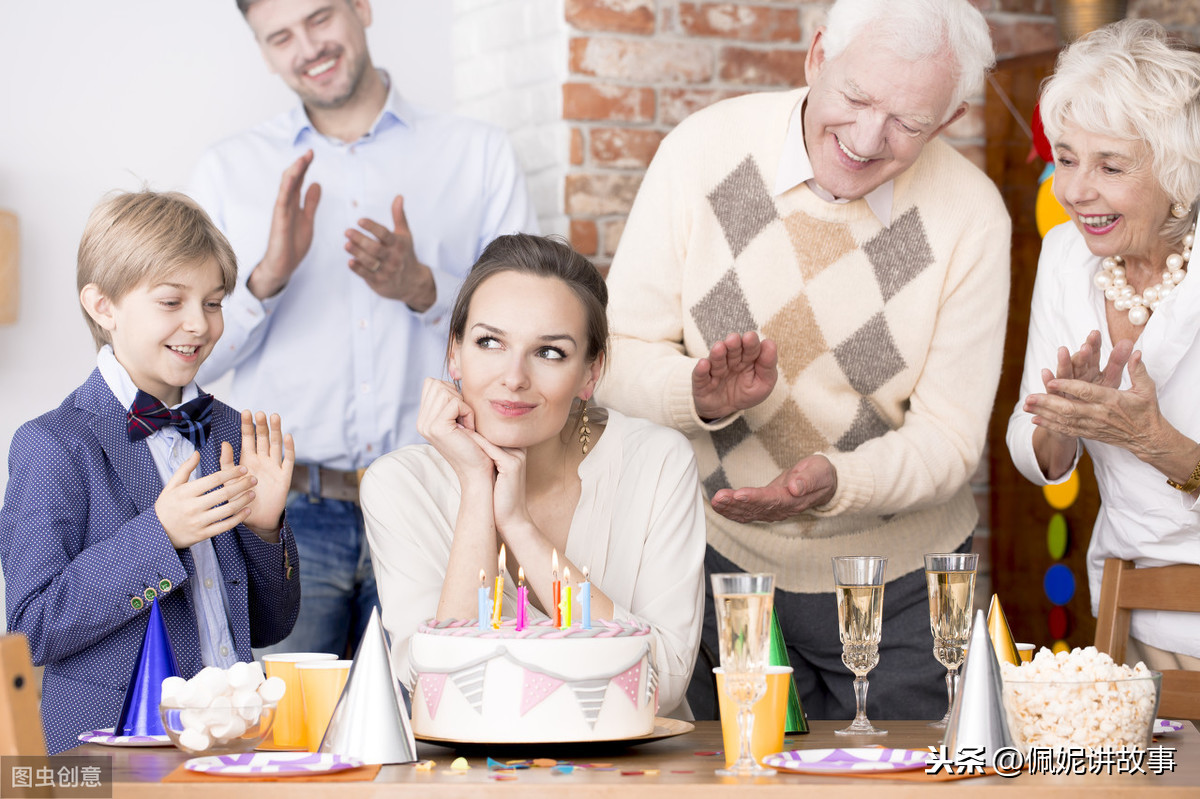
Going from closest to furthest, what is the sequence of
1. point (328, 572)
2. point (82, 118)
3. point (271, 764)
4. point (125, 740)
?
1. point (271, 764)
2. point (125, 740)
3. point (328, 572)
4. point (82, 118)

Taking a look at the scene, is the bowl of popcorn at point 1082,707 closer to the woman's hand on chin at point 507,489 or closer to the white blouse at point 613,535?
the white blouse at point 613,535

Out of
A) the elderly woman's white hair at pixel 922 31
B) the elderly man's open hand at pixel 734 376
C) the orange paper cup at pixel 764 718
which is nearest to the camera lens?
the orange paper cup at pixel 764 718

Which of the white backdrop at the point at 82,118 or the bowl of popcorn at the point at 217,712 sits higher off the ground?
the white backdrop at the point at 82,118

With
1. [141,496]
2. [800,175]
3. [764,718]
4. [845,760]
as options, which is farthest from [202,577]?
[800,175]

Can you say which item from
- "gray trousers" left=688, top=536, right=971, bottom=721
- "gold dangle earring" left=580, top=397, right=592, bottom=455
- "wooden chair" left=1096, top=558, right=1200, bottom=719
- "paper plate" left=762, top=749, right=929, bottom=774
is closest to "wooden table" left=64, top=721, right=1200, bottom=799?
"paper plate" left=762, top=749, right=929, bottom=774

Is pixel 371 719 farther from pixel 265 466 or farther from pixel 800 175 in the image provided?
pixel 800 175

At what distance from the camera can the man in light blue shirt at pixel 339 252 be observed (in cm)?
265

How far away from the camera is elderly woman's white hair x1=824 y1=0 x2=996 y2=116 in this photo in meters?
2.15

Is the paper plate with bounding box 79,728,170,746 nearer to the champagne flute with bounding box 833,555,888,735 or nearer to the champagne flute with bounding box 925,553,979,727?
the champagne flute with bounding box 833,555,888,735

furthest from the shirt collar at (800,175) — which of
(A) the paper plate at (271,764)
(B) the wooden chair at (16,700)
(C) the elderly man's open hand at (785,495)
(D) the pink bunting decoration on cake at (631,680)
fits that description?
(B) the wooden chair at (16,700)

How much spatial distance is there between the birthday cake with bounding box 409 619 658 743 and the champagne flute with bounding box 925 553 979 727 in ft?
1.36

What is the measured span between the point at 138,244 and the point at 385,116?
1.00m

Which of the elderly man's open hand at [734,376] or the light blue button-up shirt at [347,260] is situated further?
the light blue button-up shirt at [347,260]

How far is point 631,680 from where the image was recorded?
1.32 meters
